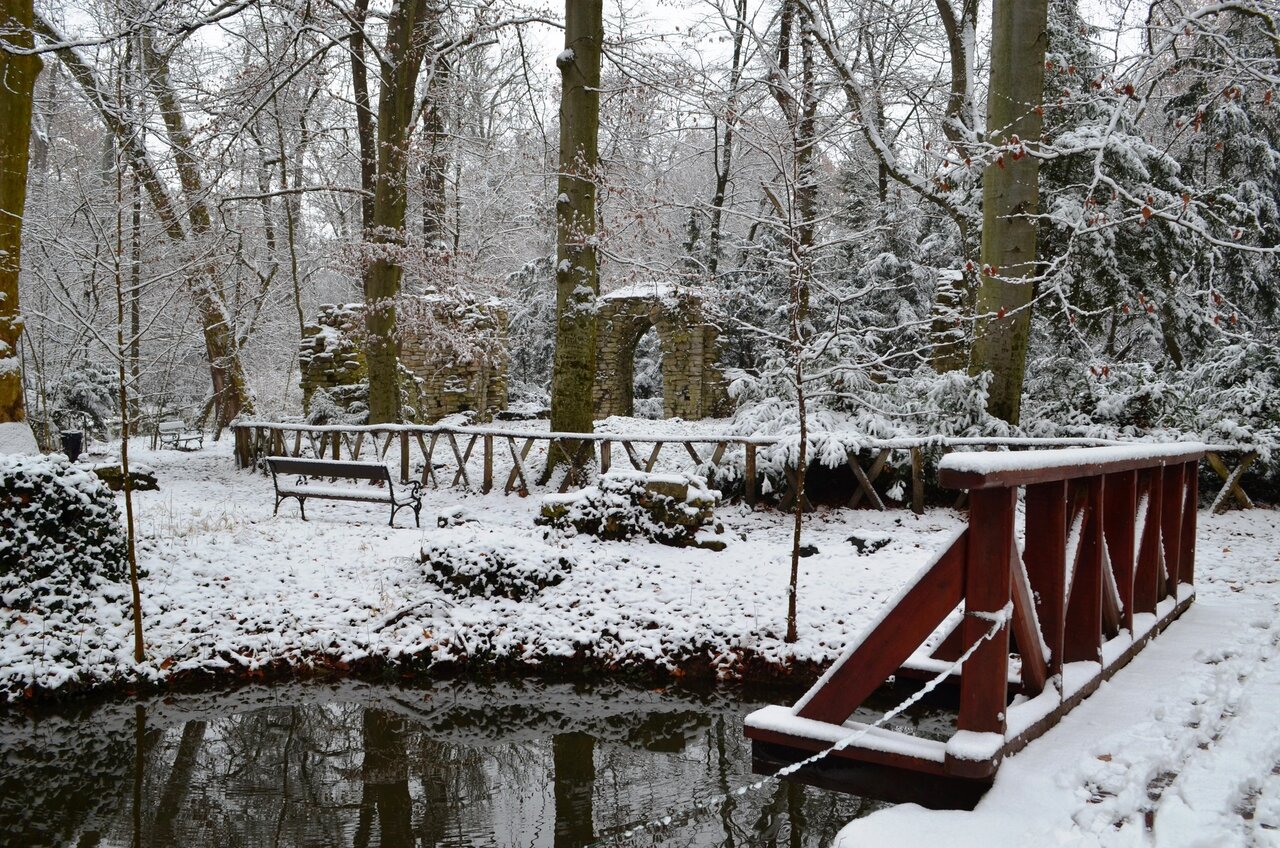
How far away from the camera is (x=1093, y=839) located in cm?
258

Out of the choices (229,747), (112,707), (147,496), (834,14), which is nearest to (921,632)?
(229,747)

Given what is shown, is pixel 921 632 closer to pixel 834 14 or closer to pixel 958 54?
pixel 958 54

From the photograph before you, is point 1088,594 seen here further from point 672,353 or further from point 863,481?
point 672,353

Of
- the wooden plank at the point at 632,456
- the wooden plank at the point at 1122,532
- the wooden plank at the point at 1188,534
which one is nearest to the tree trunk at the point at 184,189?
the wooden plank at the point at 632,456

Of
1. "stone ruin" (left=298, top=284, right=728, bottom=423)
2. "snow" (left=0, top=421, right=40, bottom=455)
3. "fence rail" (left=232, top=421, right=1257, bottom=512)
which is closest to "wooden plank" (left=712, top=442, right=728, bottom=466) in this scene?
"fence rail" (left=232, top=421, right=1257, bottom=512)

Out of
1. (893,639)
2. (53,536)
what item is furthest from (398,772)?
(53,536)

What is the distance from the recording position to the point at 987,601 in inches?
116

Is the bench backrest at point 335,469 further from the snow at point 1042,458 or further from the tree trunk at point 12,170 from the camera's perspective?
the snow at point 1042,458

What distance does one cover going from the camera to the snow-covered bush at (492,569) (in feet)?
23.5

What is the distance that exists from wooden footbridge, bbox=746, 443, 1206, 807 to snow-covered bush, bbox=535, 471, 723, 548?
3.92 metres

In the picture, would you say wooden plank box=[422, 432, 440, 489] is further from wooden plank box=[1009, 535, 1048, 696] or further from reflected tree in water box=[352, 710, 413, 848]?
wooden plank box=[1009, 535, 1048, 696]

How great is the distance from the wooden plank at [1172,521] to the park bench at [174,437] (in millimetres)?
18181

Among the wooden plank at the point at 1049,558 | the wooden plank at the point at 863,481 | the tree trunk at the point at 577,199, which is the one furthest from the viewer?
the tree trunk at the point at 577,199

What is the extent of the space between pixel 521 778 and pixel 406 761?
713mm
